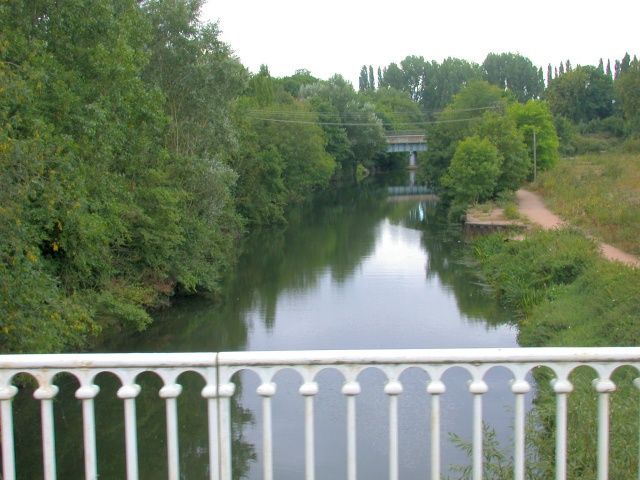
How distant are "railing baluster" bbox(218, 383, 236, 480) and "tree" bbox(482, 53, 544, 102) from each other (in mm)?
104897

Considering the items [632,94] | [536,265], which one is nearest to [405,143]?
[632,94]

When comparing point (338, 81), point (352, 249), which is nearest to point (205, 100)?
point (352, 249)

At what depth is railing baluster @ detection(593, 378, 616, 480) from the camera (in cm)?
322

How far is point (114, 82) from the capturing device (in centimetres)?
1390

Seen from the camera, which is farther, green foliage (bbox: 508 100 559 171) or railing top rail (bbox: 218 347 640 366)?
green foliage (bbox: 508 100 559 171)

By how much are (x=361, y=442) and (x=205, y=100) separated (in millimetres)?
13969

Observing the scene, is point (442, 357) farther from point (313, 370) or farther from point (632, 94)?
point (632, 94)

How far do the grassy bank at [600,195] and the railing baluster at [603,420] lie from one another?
18.4 meters

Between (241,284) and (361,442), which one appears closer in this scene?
(361,442)

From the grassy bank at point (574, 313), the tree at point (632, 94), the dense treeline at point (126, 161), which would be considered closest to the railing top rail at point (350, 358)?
the grassy bank at point (574, 313)

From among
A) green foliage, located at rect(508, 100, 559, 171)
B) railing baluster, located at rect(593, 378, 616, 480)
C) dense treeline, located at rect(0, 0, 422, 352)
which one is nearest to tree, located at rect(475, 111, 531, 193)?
green foliage, located at rect(508, 100, 559, 171)

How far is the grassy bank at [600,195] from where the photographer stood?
23375 millimetres

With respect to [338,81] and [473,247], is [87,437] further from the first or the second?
[338,81]

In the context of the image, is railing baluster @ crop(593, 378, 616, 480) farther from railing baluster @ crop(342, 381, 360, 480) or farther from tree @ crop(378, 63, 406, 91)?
tree @ crop(378, 63, 406, 91)
